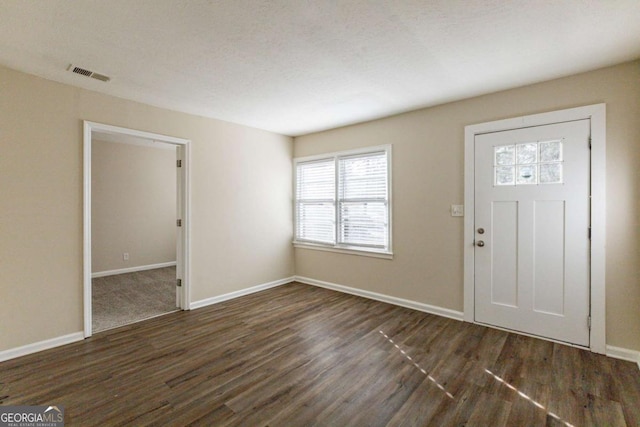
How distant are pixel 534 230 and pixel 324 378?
2515 millimetres

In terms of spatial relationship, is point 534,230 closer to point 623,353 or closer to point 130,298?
point 623,353

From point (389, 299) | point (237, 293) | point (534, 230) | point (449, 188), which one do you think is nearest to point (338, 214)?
point (389, 299)

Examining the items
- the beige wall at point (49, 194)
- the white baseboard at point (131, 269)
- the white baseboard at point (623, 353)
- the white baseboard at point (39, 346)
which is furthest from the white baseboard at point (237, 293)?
the white baseboard at point (623, 353)

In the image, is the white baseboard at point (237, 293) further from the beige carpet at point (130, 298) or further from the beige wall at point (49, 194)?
the beige carpet at point (130, 298)

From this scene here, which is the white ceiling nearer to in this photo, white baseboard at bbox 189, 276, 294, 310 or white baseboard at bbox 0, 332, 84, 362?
white baseboard at bbox 0, 332, 84, 362

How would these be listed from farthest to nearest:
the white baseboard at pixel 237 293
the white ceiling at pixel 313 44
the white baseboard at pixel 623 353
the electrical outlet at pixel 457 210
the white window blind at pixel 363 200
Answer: the white window blind at pixel 363 200
the white baseboard at pixel 237 293
the electrical outlet at pixel 457 210
the white baseboard at pixel 623 353
the white ceiling at pixel 313 44

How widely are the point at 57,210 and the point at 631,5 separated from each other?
4825 mm

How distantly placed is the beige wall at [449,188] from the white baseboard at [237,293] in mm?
448

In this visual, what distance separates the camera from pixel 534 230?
116 inches

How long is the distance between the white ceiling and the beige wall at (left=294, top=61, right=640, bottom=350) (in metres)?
0.22

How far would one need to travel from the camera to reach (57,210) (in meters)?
2.87

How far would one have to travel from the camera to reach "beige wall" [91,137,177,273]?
5.70 m

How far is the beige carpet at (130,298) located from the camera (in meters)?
3.57

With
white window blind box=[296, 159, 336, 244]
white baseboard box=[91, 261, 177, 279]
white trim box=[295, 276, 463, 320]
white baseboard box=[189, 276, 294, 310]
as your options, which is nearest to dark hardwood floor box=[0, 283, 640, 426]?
white trim box=[295, 276, 463, 320]
